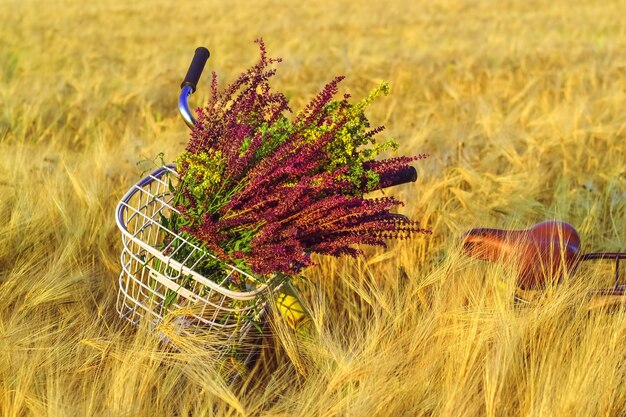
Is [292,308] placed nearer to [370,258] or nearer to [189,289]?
[189,289]

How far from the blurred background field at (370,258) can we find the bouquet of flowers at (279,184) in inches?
8.0

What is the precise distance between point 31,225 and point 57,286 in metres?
0.46

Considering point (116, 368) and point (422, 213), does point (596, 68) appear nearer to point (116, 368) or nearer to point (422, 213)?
point (422, 213)

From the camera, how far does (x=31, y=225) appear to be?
2328 mm

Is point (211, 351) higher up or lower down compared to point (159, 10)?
lower down

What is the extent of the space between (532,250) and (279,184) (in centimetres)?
67

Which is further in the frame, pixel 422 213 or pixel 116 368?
pixel 422 213

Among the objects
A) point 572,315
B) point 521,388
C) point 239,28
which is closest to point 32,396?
point 521,388

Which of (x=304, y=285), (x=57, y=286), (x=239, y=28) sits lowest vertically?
(x=304, y=285)

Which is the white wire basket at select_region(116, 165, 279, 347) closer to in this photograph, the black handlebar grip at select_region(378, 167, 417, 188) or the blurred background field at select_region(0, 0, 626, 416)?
the blurred background field at select_region(0, 0, 626, 416)

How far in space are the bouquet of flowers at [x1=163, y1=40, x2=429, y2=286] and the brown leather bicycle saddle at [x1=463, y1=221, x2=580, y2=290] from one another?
1.04ft

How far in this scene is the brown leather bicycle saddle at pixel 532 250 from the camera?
75.5 inches

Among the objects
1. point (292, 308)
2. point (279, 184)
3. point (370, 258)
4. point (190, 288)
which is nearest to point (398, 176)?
point (279, 184)

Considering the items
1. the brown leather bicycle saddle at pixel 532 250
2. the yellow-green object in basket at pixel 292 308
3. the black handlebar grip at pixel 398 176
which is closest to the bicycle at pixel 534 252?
the brown leather bicycle saddle at pixel 532 250
